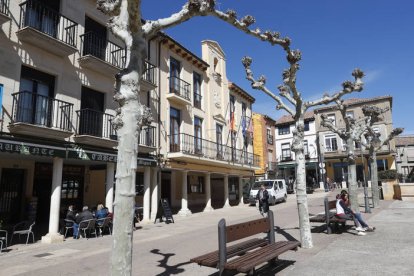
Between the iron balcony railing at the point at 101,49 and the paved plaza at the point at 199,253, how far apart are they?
7763mm

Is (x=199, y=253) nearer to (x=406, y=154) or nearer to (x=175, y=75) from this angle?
(x=175, y=75)

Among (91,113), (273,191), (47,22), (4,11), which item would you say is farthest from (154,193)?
(273,191)

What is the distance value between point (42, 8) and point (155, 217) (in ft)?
34.1

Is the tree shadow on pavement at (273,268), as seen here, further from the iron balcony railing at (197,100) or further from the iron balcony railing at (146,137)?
the iron balcony railing at (197,100)

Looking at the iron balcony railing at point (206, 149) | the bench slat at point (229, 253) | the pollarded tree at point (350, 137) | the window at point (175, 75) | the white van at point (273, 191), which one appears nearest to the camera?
the bench slat at point (229, 253)

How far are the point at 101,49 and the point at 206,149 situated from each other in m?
10.2

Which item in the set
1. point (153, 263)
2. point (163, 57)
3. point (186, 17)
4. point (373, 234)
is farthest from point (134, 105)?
point (163, 57)

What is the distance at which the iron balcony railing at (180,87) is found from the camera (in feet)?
66.1

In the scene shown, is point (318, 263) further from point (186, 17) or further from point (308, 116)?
point (308, 116)

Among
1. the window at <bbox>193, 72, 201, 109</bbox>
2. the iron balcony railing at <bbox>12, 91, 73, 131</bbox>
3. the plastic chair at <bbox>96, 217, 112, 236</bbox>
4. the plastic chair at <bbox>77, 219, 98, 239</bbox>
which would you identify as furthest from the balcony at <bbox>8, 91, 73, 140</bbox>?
the window at <bbox>193, 72, 201, 109</bbox>

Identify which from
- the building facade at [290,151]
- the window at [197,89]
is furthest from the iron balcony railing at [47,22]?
the building facade at [290,151]

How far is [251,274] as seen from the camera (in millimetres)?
6059

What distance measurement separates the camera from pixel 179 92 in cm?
2075

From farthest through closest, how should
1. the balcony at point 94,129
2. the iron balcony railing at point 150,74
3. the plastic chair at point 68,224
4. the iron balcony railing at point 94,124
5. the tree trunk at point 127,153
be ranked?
the iron balcony railing at point 150,74 → the iron balcony railing at point 94,124 → the balcony at point 94,129 → the plastic chair at point 68,224 → the tree trunk at point 127,153
